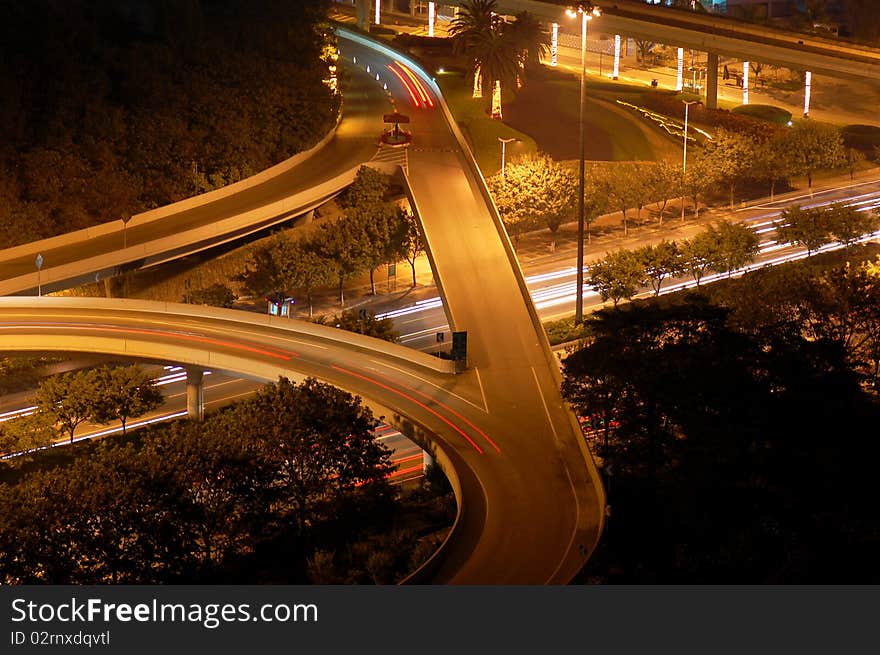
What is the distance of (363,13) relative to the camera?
404 feet

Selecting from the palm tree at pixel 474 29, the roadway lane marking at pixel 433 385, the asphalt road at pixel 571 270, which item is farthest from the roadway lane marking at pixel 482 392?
the palm tree at pixel 474 29

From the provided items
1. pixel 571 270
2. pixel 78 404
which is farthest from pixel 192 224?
pixel 571 270

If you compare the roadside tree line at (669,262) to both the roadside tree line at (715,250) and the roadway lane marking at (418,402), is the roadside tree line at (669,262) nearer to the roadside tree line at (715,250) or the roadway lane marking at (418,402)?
the roadside tree line at (715,250)

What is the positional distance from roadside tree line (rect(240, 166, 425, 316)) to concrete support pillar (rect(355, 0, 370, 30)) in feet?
165

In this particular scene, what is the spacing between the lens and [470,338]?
55438 mm

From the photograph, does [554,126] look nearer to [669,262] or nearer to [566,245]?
[566,245]

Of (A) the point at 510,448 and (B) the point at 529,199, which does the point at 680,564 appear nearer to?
(A) the point at 510,448

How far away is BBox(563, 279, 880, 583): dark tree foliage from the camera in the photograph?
3375 centimetres

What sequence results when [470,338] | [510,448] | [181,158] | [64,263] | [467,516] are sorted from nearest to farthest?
[467,516] < [510,448] < [470,338] < [64,263] < [181,158]

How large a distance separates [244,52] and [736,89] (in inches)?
2086

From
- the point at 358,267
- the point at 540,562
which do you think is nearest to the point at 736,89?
the point at 358,267

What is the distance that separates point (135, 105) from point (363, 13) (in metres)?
50.1

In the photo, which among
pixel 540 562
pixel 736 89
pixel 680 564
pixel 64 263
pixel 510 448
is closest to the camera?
pixel 680 564

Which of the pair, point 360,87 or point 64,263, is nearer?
point 64,263
